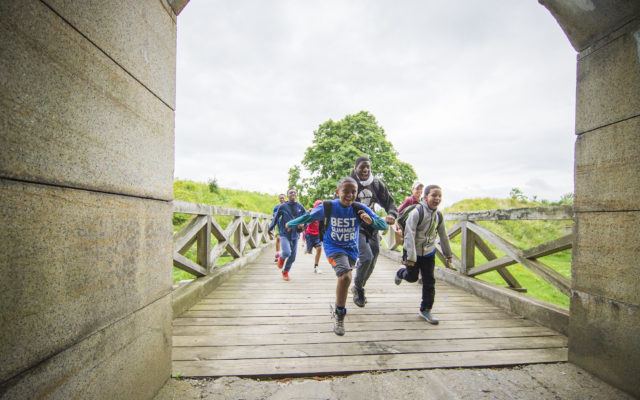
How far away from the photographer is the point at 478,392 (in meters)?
1.85

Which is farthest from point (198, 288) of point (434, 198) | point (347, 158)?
point (347, 158)

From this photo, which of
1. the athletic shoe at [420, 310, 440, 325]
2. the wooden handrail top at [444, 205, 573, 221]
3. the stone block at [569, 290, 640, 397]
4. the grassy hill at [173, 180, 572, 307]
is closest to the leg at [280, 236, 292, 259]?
the athletic shoe at [420, 310, 440, 325]

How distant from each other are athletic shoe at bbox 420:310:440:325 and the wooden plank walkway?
7 cm

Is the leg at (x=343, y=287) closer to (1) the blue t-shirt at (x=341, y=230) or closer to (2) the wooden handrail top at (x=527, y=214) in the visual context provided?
(1) the blue t-shirt at (x=341, y=230)

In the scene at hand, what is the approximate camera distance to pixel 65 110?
3.62ft

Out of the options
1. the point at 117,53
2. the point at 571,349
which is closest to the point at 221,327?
the point at 117,53

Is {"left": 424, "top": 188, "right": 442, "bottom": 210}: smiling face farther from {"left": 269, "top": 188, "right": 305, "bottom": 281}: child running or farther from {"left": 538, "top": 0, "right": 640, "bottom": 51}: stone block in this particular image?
{"left": 269, "top": 188, "right": 305, "bottom": 281}: child running

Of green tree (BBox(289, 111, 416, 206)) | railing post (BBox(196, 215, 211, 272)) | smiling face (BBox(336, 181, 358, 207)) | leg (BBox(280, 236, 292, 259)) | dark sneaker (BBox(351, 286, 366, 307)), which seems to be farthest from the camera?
green tree (BBox(289, 111, 416, 206))

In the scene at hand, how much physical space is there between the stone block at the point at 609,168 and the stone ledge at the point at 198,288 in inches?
158

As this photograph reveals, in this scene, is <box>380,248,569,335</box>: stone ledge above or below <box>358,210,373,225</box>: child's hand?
below

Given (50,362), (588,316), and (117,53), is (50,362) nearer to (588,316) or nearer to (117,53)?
(117,53)

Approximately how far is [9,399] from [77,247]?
0.53 m

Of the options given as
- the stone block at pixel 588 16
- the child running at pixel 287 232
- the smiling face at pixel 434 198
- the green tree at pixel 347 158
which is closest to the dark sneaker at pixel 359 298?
the smiling face at pixel 434 198

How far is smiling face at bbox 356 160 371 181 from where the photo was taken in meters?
3.58
